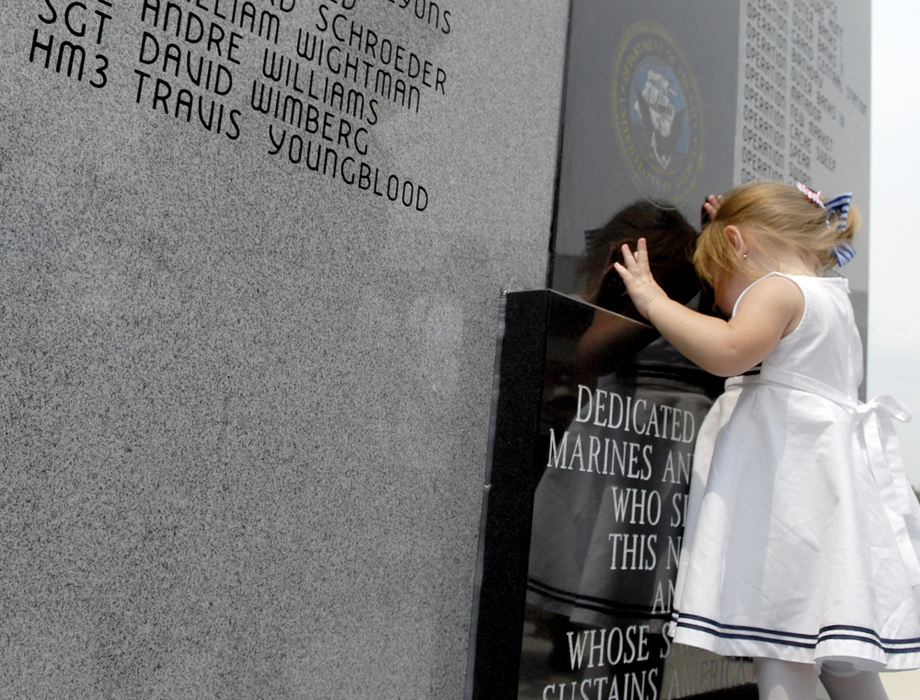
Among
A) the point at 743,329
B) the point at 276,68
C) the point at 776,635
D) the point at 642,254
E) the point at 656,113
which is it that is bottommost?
the point at 776,635

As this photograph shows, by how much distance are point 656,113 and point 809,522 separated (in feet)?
4.56

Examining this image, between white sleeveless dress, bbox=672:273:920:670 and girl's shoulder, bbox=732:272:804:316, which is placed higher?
girl's shoulder, bbox=732:272:804:316

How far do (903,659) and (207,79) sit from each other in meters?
1.88

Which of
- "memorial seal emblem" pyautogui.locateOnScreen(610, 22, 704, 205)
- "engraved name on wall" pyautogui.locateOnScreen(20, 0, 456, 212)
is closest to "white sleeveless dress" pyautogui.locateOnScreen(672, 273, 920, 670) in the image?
"memorial seal emblem" pyautogui.locateOnScreen(610, 22, 704, 205)

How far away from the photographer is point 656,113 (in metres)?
2.73

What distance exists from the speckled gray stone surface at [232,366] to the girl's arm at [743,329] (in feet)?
1.51

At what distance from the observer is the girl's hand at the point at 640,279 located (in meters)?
2.29


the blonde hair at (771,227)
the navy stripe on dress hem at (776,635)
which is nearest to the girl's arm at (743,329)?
the blonde hair at (771,227)

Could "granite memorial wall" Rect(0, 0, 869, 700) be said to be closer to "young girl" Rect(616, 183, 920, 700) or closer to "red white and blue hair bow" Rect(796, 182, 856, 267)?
"young girl" Rect(616, 183, 920, 700)

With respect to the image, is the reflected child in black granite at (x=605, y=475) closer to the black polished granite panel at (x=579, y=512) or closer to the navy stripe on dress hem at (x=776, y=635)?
the black polished granite panel at (x=579, y=512)

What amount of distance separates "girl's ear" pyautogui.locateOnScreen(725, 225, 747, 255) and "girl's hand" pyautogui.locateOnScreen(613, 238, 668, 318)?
0.23 metres

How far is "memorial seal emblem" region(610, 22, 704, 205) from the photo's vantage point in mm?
2578

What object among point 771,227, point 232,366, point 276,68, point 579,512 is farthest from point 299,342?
point 771,227

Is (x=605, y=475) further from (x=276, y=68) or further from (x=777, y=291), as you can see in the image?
(x=276, y=68)
